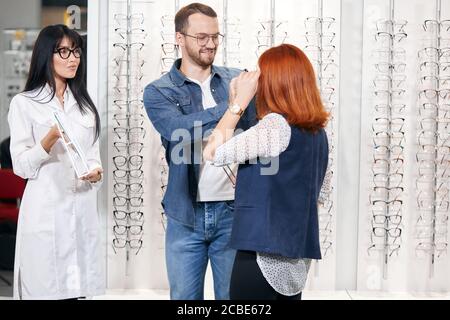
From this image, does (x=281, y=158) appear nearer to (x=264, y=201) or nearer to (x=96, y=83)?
(x=264, y=201)

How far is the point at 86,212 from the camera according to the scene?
3.40 metres

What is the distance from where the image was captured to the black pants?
2.62 meters

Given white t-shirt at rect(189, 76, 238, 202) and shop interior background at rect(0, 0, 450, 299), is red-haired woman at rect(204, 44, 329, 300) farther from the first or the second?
shop interior background at rect(0, 0, 450, 299)

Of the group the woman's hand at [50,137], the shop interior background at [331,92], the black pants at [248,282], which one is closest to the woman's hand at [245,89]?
the black pants at [248,282]

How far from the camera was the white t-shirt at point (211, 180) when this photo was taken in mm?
3137

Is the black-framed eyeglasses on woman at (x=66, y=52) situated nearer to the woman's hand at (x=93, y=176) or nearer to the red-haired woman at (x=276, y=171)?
the woman's hand at (x=93, y=176)

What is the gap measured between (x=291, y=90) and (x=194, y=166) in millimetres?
793

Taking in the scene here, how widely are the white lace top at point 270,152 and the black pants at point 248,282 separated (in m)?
0.02

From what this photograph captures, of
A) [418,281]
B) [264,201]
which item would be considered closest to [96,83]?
[264,201]

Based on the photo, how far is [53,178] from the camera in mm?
3332

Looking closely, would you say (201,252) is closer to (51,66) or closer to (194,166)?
(194,166)

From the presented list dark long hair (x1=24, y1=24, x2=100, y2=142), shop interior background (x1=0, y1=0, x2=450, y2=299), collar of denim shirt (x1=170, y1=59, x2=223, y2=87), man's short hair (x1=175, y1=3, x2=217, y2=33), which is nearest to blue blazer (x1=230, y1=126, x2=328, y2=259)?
collar of denim shirt (x1=170, y1=59, x2=223, y2=87)

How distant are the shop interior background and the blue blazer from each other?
127cm

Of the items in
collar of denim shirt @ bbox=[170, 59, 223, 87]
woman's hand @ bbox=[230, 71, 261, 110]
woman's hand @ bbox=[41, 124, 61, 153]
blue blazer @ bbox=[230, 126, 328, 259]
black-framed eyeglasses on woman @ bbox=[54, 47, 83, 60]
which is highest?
black-framed eyeglasses on woman @ bbox=[54, 47, 83, 60]
